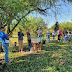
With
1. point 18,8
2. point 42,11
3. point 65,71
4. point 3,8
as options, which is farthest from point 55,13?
point 65,71

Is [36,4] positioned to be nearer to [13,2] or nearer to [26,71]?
[13,2]

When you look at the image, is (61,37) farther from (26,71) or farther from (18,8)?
(26,71)

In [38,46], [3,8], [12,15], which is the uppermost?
[3,8]

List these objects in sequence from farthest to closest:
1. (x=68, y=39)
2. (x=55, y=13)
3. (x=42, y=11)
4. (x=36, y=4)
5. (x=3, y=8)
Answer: (x=68, y=39) < (x=42, y=11) < (x=55, y=13) < (x=36, y=4) < (x=3, y=8)

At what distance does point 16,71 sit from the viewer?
4.46 m

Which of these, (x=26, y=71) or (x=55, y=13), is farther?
(x=55, y=13)

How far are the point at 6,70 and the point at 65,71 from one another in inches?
97.7

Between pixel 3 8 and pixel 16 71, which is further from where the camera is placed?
pixel 3 8

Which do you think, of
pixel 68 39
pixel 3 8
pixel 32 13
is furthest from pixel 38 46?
pixel 68 39

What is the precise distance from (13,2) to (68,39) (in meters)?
9.95

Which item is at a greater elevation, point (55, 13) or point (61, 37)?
point (55, 13)

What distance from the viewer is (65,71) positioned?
425 cm

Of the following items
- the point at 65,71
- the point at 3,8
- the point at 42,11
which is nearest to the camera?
the point at 65,71

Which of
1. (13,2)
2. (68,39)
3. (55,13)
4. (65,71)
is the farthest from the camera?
(68,39)
